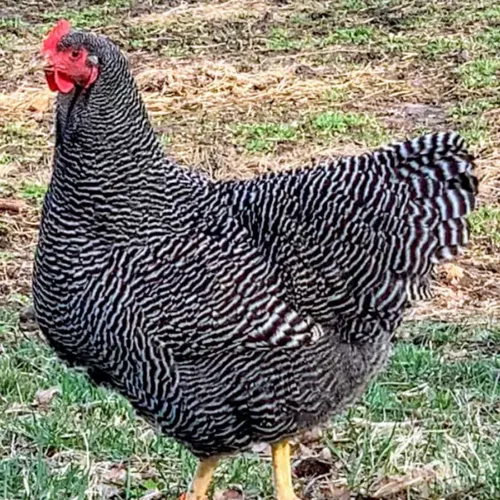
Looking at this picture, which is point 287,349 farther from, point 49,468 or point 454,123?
point 454,123

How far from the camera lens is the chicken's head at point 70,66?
4.16 meters

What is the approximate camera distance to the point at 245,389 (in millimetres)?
4117

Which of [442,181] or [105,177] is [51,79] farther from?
[442,181]

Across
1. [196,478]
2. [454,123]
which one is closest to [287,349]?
[196,478]

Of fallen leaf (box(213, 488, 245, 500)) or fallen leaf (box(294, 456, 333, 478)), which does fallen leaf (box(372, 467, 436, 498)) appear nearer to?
fallen leaf (box(294, 456, 333, 478))

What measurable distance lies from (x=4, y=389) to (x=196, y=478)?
1.54 meters

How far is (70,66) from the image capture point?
416 centimetres

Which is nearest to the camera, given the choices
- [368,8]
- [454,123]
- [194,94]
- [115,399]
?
[115,399]

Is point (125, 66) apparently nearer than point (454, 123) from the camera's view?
Yes

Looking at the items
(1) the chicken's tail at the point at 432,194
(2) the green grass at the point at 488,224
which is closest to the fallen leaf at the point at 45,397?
(1) the chicken's tail at the point at 432,194

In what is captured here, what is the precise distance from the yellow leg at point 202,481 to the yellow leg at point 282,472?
22 centimetres

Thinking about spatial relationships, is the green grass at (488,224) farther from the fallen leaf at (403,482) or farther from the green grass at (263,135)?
A: the fallen leaf at (403,482)

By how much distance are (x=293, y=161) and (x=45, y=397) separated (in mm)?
5167

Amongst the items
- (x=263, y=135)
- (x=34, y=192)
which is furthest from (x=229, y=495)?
(x=263, y=135)
